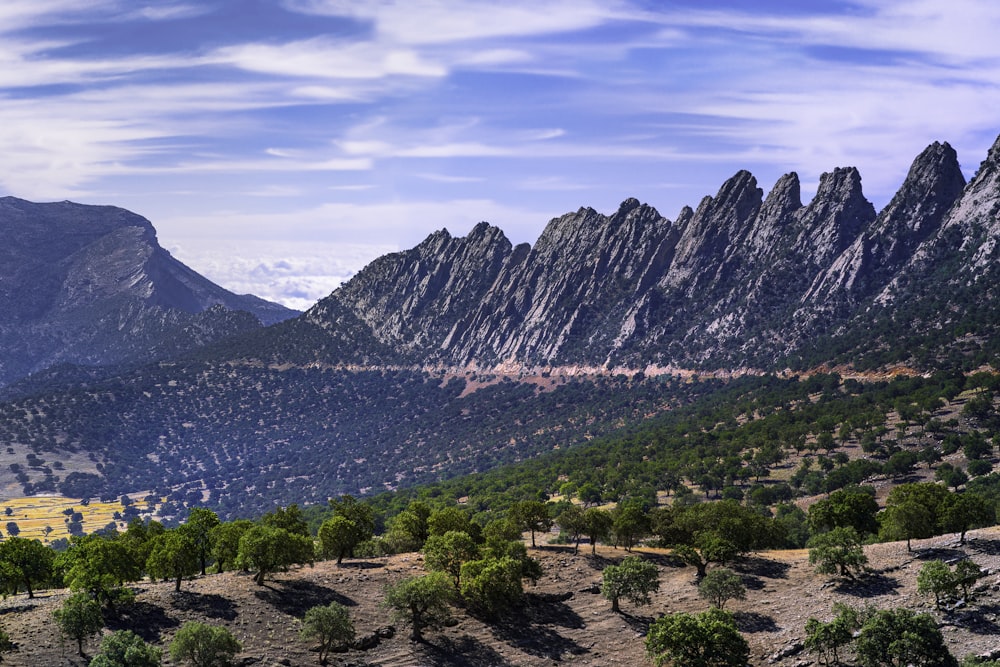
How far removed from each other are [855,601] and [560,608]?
28765 millimetres

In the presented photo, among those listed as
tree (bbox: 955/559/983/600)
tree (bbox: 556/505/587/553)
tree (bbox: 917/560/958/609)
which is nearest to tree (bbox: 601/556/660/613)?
tree (bbox: 556/505/587/553)

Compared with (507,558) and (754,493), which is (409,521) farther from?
A: (754,493)

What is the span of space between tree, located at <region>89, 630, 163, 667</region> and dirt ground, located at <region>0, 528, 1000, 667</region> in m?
5.86

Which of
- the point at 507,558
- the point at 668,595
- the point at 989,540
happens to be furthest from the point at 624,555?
the point at 989,540

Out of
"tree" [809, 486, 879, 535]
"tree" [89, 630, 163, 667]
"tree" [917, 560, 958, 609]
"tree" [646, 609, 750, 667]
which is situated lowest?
"tree" [646, 609, 750, 667]

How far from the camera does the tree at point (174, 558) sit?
86500 mm

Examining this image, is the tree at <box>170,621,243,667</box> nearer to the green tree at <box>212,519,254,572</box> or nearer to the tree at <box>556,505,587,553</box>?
the green tree at <box>212,519,254,572</box>

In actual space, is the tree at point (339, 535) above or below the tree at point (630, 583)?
above

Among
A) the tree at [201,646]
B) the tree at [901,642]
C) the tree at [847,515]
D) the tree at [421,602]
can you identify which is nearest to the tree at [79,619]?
the tree at [201,646]

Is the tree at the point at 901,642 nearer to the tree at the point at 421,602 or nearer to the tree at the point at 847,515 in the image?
the tree at the point at 847,515

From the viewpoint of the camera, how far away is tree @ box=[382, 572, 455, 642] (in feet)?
273

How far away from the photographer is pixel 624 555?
103562mm

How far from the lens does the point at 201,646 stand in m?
72.2

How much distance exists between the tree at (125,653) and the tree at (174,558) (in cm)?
1419
